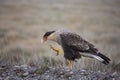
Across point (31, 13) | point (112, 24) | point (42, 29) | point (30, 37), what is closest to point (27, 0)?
point (31, 13)

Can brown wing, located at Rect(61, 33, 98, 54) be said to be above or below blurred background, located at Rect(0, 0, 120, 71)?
below

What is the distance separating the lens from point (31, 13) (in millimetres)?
43906

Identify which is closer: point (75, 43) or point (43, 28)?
point (75, 43)

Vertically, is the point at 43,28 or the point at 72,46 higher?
the point at 43,28

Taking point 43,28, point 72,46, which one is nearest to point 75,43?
point 72,46

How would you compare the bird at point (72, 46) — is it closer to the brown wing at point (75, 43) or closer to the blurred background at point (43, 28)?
the brown wing at point (75, 43)

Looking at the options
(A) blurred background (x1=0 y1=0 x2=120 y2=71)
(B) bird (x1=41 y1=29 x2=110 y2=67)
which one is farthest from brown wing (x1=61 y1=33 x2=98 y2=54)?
(A) blurred background (x1=0 y1=0 x2=120 y2=71)

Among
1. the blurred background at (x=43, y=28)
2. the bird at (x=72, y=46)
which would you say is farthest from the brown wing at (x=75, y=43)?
the blurred background at (x=43, y=28)

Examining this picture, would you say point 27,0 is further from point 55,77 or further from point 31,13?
point 55,77

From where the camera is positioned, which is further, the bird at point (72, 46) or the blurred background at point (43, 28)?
the blurred background at point (43, 28)

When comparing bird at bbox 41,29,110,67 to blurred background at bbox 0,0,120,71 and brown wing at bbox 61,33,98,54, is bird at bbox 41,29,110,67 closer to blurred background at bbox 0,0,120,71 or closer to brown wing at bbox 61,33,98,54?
brown wing at bbox 61,33,98,54

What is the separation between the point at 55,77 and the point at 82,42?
1.64 metres

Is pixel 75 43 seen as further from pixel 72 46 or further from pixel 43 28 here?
pixel 43 28

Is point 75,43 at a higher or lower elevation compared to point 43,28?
lower
